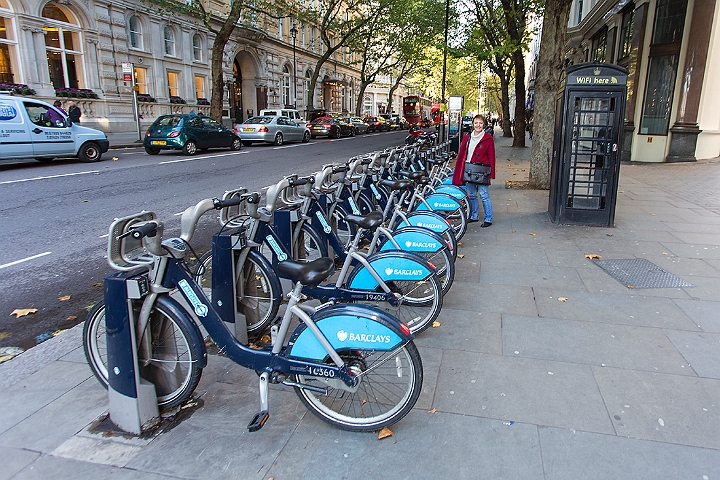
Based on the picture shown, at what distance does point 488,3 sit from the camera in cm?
2152

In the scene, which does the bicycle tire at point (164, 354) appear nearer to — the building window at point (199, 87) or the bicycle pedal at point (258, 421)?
the bicycle pedal at point (258, 421)

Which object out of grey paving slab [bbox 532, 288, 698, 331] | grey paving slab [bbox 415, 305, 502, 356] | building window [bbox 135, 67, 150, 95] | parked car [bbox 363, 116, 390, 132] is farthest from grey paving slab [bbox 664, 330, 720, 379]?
parked car [bbox 363, 116, 390, 132]

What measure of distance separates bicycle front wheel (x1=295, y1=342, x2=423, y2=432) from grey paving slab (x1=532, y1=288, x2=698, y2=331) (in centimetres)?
196

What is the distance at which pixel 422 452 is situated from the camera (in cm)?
256

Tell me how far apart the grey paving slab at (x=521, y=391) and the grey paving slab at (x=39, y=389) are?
7.71 ft

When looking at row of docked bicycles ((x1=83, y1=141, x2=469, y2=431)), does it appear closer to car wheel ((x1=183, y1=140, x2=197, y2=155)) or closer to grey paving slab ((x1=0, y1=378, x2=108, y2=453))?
grey paving slab ((x1=0, y1=378, x2=108, y2=453))

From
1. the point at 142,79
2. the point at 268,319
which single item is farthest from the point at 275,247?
the point at 142,79

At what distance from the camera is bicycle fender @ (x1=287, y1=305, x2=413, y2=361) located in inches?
103

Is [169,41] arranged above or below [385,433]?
above

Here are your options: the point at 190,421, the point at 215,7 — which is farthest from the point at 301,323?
the point at 215,7

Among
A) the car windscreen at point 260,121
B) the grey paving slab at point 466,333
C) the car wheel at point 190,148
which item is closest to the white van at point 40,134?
the car wheel at point 190,148

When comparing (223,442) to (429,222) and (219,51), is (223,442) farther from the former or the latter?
(219,51)

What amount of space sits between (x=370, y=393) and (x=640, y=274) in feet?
12.6

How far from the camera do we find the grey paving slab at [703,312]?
4078 millimetres
